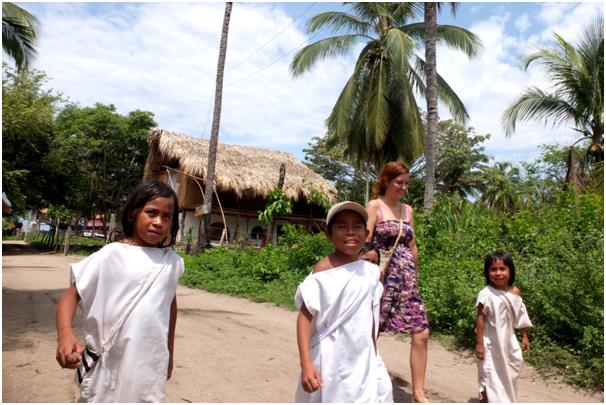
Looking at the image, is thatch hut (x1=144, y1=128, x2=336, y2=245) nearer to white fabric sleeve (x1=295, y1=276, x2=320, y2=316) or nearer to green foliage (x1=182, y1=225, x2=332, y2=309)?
green foliage (x1=182, y1=225, x2=332, y2=309)

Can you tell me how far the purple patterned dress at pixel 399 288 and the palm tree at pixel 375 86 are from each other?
37.7 ft

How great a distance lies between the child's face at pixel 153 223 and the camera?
215cm

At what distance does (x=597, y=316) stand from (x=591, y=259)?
24.2 inches

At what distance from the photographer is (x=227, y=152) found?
19984 mm

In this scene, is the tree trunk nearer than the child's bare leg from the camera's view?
No

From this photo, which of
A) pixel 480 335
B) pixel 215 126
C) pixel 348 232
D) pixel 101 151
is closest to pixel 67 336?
pixel 348 232

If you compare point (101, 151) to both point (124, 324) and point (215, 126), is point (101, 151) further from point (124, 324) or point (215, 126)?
point (124, 324)

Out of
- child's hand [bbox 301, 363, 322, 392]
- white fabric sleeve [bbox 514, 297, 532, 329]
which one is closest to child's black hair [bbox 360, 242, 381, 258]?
white fabric sleeve [bbox 514, 297, 532, 329]

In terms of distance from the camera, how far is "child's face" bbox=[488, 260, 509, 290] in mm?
3367

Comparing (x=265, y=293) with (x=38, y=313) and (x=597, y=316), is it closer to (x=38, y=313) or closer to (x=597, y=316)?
(x=38, y=313)

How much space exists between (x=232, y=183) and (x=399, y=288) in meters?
14.5

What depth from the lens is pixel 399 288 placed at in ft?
10.9

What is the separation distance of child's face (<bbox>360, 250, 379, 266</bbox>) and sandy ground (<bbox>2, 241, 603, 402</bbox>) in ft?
3.32

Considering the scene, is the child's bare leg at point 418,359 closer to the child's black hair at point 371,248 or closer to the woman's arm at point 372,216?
the child's black hair at point 371,248
